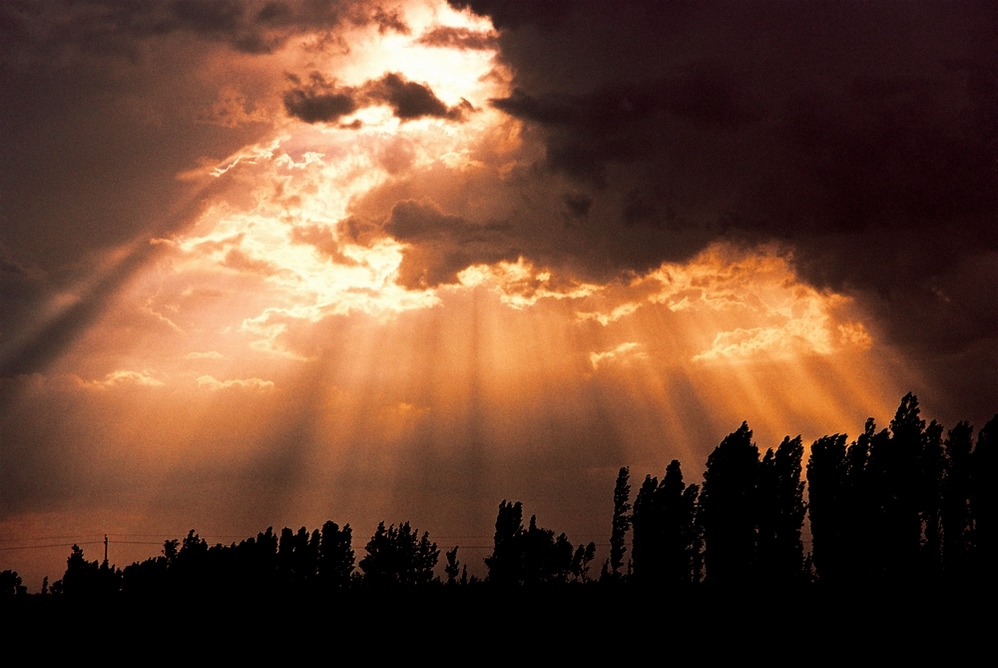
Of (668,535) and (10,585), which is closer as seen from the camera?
(668,535)

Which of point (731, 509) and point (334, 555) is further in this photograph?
point (334, 555)

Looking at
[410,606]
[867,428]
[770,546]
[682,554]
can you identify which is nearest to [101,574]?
[410,606]

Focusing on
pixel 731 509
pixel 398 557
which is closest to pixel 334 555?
pixel 398 557

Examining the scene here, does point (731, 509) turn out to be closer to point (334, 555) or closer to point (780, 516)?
point (780, 516)

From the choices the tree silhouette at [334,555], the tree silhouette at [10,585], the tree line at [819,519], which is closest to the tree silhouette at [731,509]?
the tree line at [819,519]

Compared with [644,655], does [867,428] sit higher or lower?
higher

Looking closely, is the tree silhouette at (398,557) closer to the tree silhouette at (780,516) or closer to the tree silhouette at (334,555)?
the tree silhouette at (334,555)

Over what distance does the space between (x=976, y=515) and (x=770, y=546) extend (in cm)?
1549

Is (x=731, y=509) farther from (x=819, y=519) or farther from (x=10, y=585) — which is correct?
(x=10, y=585)

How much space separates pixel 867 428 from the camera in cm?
7581

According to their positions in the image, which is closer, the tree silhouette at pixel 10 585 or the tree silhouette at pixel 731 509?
the tree silhouette at pixel 731 509

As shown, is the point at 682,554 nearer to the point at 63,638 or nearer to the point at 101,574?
the point at 63,638

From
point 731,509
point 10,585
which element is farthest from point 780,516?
point 10,585

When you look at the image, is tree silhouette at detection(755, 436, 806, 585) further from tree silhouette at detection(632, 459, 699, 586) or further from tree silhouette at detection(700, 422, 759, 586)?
tree silhouette at detection(632, 459, 699, 586)
